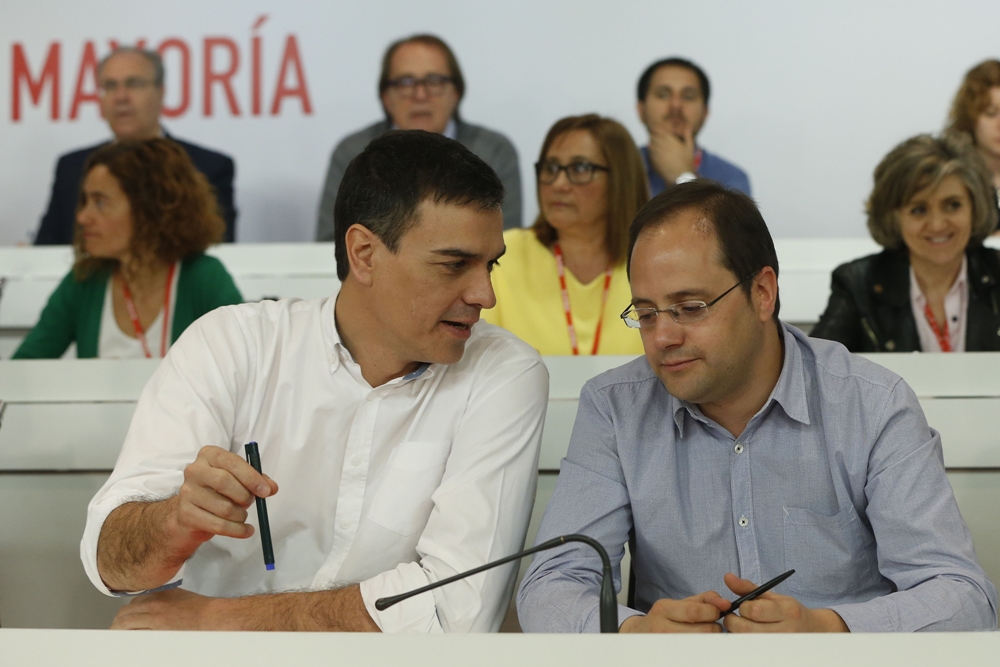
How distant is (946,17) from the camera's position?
4223 millimetres

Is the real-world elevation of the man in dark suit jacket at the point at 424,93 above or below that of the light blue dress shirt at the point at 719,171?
above

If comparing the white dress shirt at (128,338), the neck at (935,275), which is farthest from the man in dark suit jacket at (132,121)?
the neck at (935,275)

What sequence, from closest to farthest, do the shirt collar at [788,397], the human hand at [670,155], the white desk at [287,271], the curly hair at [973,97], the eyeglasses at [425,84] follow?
the shirt collar at [788,397] → the white desk at [287,271] → the human hand at [670,155] → the curly hair at [973,97] → the eyeglasses at [425,84]

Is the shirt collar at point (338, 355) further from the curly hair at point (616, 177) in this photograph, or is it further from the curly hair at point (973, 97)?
the curly hair at point (973, 97)

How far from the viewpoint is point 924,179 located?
2.55m

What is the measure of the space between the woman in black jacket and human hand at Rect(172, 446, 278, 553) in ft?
5.70

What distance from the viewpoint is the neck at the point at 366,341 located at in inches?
60.2

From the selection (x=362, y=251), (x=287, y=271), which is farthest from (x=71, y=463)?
(x=287, y=271)

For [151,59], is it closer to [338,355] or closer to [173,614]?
[338,355]

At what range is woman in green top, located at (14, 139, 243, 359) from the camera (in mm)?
2752

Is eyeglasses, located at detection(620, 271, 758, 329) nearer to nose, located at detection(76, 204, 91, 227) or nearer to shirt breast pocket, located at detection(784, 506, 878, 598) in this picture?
shirt breast pocket, located at detection(784, 506, 878, 598)

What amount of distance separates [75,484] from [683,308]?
1.22 m

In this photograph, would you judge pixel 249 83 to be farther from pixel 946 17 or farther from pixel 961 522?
pixel 961 522

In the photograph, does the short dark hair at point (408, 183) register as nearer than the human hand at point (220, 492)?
No
